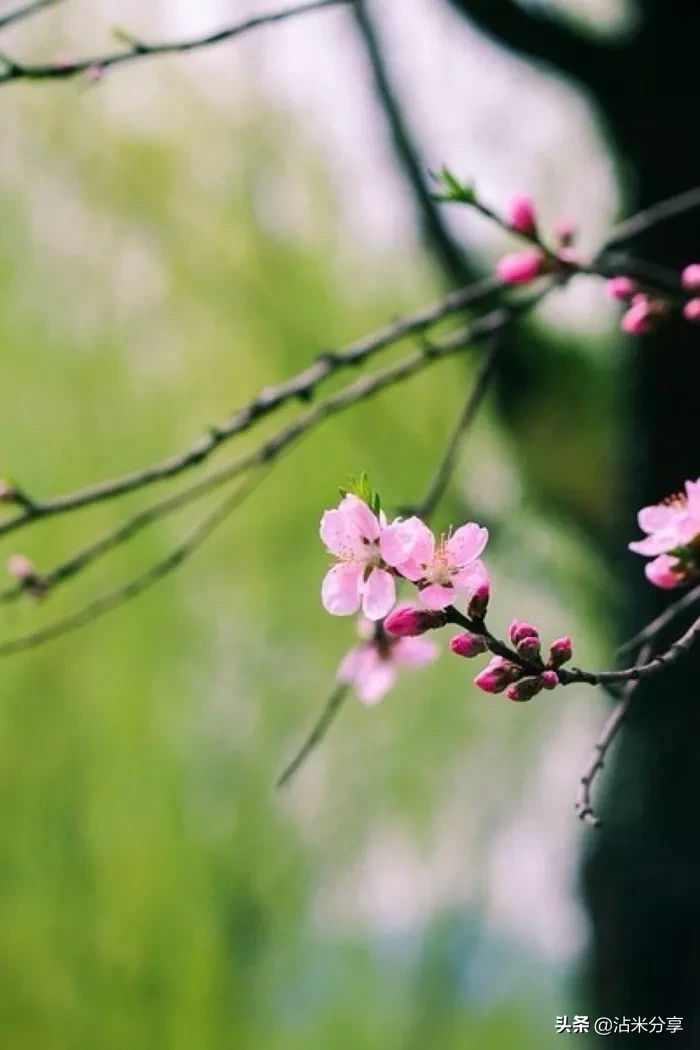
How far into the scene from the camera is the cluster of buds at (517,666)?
1.59ft

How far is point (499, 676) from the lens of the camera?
0.50 meters

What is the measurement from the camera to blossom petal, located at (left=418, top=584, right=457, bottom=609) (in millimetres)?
495

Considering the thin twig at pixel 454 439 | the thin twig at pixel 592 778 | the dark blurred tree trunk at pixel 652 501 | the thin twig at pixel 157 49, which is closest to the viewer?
the thin twig at pixel 592 778

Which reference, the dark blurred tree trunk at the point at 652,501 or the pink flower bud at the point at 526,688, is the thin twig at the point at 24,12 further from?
the dark blurred tree trunk at the point at 652,501

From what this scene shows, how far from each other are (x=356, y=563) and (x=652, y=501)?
1239mm

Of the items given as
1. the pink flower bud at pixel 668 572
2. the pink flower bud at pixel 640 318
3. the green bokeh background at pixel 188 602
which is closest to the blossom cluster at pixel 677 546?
the pink flower bud at pixel 668 572

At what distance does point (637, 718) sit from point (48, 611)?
1.84 metres

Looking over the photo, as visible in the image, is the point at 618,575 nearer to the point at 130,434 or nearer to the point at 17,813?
the point at 130,434

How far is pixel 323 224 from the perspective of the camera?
311cm

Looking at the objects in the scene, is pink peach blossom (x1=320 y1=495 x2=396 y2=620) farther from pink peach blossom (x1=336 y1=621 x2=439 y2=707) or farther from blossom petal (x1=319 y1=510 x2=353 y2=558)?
pink peach blossom (x1=336 y1=621 x2=439 y2=707)

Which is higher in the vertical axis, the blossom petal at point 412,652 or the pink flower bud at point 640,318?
the pink flower bud at point 640,318

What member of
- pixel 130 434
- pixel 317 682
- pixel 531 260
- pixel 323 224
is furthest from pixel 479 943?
pixel 531 260

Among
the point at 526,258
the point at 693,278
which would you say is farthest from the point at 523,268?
the point at 693,278

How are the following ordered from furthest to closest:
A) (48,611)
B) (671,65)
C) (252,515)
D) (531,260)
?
(252,515) < (48,611) < (671,65) < (531,260)
